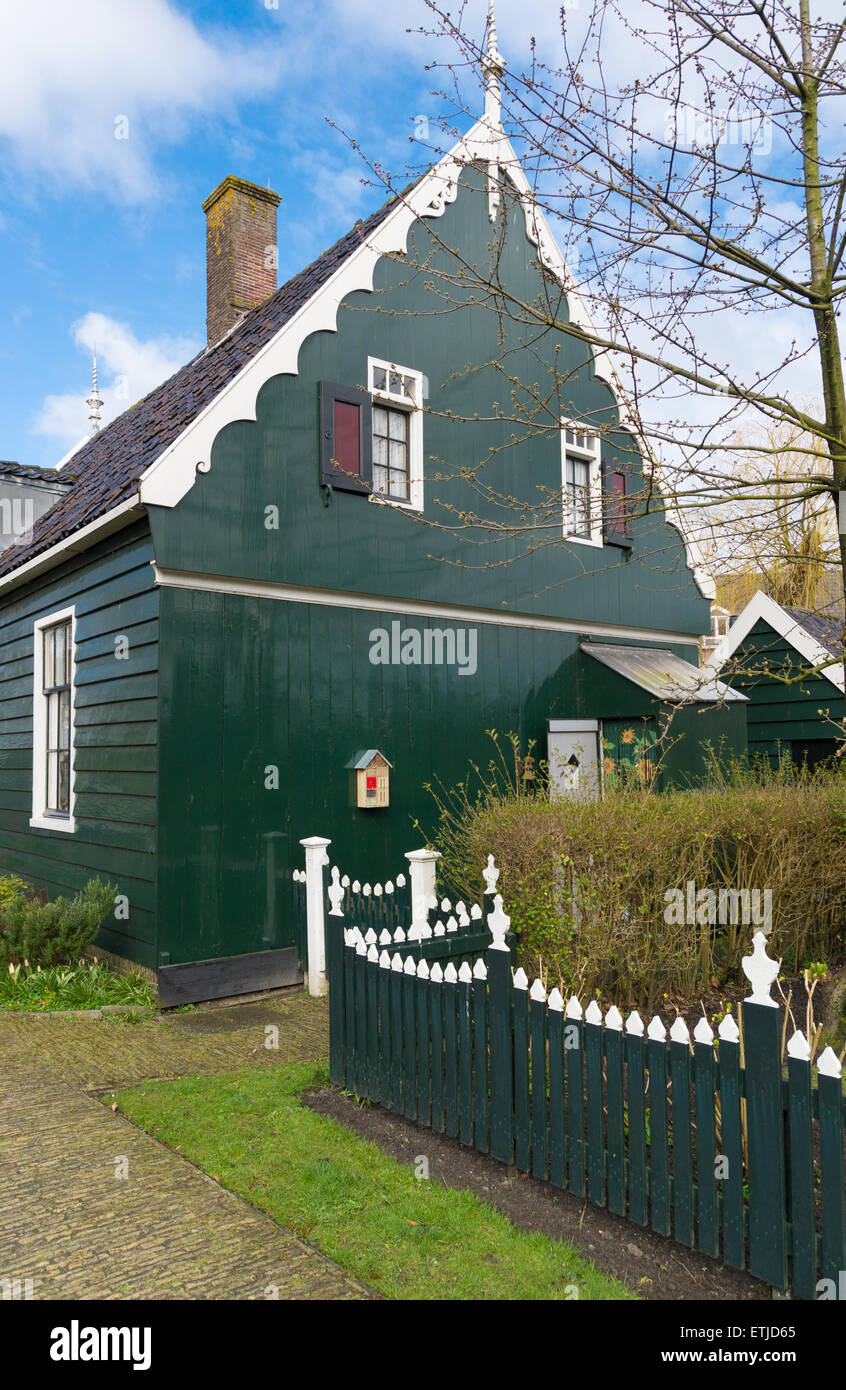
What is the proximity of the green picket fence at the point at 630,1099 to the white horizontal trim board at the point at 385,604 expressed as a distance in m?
4.15

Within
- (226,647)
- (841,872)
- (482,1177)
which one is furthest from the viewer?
(226,647)

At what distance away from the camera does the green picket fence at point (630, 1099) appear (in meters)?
3.38

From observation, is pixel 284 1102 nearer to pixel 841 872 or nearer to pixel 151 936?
pixel 151 936

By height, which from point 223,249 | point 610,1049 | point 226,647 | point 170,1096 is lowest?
point 170,1096

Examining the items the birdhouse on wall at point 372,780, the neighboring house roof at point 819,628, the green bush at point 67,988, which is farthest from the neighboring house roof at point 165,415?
the neighboring house roof at point 819,628

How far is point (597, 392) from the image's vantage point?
43.0 feet

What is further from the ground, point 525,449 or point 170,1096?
point 525,449

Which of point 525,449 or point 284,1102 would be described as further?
point 525,449

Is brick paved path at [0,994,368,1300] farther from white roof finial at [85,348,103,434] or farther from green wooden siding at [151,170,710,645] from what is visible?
white roof finial at [85,348,103,434]

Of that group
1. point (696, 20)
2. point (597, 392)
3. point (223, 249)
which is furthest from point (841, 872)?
point (223, 249)

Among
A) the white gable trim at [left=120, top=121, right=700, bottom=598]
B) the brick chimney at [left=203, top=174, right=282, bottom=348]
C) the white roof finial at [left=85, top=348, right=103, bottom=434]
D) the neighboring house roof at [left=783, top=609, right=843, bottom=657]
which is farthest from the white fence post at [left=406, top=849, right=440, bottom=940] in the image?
the white roof finial at [left=85, top=348, right=103, bottom=434]

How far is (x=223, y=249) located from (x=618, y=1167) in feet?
42.8

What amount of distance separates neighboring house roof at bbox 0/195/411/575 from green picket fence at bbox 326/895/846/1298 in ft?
17.7

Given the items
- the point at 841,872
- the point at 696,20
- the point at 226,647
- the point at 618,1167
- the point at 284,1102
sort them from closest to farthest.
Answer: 1. the point at 618,1167
2. the point at 696,20
3. the point at 284,1102
4. the point at 841,872
5. the point at 226,647
